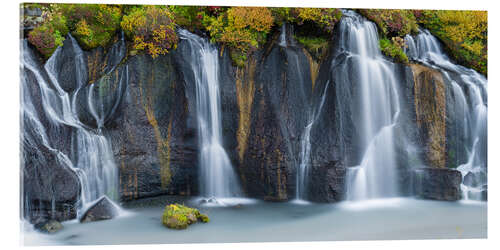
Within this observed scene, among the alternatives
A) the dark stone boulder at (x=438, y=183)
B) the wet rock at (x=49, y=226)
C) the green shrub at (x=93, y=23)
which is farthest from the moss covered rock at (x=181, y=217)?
the dark stone boulder at (x=438, y=183)

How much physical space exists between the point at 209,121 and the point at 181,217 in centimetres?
184

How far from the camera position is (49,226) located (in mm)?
5840

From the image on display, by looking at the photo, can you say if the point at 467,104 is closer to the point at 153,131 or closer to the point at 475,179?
the point at 475,179

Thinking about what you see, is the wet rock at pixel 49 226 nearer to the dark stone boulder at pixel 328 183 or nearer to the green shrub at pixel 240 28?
the green shrub at pixel 240 28

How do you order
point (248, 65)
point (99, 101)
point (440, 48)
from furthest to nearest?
point (440, 48) → point (248, 65) → point (99, 101)

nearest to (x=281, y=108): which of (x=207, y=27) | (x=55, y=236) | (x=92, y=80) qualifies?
(x=207, y=27)

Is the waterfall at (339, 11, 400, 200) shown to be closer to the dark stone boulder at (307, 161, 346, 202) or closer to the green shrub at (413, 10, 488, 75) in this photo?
the dark stone boulder at (307, 161, 346, 202)

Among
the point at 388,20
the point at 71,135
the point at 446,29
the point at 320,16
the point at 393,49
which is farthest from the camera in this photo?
the point at 446,29

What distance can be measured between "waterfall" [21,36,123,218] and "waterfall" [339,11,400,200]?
154 inches

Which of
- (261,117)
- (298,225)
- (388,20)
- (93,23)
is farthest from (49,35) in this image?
(388,20)

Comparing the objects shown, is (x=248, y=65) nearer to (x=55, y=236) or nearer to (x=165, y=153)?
(x=165, y=153)

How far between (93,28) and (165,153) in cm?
238

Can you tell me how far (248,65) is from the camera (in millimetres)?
7461

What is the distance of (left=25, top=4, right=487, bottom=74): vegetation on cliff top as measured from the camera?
6.96 m
